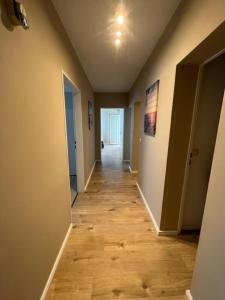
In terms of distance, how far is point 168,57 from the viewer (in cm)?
162

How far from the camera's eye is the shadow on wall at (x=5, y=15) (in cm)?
75

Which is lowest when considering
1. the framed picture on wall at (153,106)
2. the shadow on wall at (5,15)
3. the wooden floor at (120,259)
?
the wooden floor at (120,259)

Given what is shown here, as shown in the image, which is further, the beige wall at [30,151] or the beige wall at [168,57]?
the beige wall at [168,57]

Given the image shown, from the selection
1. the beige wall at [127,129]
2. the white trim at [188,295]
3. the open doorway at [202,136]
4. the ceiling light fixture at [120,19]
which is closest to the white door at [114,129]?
the beige wall at [127,129]

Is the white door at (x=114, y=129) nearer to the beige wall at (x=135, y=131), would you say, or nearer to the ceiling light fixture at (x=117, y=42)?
the beige wall at (x=135, y=131)

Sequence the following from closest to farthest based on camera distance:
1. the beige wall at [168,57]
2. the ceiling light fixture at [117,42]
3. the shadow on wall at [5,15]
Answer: the shadow on wall at [5,15] < the beige wall at [168,57] < the ceiling light fixture at [117,42]

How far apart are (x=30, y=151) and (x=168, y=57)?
66.5 inches

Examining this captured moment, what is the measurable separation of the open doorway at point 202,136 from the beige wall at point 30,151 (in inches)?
58.1

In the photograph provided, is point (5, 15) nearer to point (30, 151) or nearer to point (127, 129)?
point (30, 151)

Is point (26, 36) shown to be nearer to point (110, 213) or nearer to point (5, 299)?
point (5, 299)

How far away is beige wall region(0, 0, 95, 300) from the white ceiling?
236 millimetres

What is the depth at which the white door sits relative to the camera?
945cm

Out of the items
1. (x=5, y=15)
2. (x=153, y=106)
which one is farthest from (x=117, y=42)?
(x=5, y=15)

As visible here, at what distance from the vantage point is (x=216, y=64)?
151 centimetres
